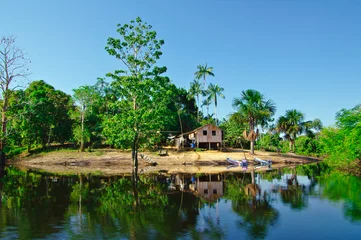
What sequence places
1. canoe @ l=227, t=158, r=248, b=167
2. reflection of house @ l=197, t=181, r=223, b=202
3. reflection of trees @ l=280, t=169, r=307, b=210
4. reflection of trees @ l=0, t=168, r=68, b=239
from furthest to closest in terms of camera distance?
canoe @ l=227, t=158, r=248, b=167 < reflection of house @ l=197, t=181, r=223, b=202 < reflection of trees @ l=280, t=169, r=307, b=210 < reflection of trees @ l=0, t=168, r=68, b=239

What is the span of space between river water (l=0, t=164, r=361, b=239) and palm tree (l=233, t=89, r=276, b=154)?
32.6m

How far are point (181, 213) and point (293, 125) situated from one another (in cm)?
5886

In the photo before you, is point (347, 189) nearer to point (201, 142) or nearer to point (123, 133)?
point (123, 133)

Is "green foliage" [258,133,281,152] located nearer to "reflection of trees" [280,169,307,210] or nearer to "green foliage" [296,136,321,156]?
"green foliage" [296,136,321,156]

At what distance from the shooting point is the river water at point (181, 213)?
10.2 meters

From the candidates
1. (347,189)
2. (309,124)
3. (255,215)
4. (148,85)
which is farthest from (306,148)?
(255,215)

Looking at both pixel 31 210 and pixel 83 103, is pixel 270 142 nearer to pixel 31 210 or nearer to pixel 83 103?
pixel 83 103

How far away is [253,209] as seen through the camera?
1402 cm

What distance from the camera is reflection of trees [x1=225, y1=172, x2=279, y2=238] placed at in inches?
429

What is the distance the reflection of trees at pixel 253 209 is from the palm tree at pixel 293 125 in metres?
49.8

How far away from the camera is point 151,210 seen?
45.2 ft

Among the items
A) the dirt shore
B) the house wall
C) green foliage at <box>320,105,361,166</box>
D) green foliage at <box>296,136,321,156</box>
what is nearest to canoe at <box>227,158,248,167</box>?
the dirt shore

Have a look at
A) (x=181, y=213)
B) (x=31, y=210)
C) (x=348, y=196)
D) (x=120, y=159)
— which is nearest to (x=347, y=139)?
(x=348, y=196)

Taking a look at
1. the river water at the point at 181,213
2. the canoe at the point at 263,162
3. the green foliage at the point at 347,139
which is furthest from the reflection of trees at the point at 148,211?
the canoe at the point at 263,162
